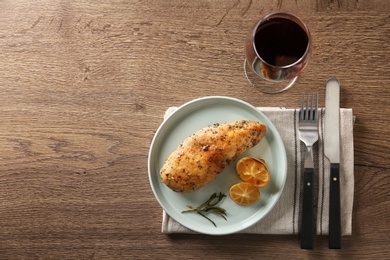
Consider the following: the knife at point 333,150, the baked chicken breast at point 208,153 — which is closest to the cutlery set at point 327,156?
the knife at point 333,150

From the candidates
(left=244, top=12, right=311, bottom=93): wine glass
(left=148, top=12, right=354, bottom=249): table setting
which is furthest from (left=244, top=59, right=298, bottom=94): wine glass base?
(left=244, top=12, right=311, bottom=93): wine glass

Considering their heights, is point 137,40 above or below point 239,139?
above

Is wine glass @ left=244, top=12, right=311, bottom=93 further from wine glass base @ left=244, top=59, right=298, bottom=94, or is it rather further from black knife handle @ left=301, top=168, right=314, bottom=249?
black knife handle @ left=301, top=168, right=314, bottom=249

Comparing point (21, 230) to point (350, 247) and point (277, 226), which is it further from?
point (350, 247)

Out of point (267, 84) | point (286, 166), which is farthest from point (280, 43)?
point (286, 166)

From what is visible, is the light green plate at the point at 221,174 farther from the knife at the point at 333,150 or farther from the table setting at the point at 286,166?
the knife at the point at 333,150

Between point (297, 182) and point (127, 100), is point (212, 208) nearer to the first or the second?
point (297, 182)

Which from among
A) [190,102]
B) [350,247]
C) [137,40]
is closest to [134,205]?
[190,102]
